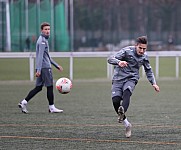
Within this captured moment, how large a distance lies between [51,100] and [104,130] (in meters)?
3.75

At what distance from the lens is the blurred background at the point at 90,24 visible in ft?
168

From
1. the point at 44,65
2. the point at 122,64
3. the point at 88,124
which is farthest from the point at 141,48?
the point at 44,65

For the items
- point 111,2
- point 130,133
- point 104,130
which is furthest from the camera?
point 111,2

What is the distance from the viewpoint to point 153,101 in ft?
63.2

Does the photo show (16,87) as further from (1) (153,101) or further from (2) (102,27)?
(2) (102,27)

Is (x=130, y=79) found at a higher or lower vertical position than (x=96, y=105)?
higher

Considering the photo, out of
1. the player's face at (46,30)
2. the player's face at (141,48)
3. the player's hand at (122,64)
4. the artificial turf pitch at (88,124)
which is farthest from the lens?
the player's face at (46,30)

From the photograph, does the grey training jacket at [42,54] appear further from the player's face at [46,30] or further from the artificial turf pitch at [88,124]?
the artificial turf pitch at [88,124]

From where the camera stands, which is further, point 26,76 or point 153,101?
point 26,76

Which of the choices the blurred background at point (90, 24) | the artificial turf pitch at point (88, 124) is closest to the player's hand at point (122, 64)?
the artificial turf pitch at point (88, 124)

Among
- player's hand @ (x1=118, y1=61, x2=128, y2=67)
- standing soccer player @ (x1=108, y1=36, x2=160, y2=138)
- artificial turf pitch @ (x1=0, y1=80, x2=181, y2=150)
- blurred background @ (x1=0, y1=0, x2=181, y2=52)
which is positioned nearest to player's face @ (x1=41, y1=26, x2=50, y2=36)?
artificial turf pitch @ (x1=0, y1=80, x2=181, y2=150)

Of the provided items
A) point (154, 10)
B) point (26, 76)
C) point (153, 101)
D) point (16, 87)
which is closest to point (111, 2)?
point (154, 10)

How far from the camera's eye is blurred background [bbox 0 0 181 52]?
168ft

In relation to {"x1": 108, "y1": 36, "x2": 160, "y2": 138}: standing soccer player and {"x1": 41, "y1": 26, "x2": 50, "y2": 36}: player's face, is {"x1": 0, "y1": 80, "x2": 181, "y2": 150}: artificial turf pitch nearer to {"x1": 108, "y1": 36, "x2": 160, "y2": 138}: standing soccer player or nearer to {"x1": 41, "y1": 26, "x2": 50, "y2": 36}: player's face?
{"x1": 108, "y1": 36, "x2": 160, "y2": 138}: standing soccer player
